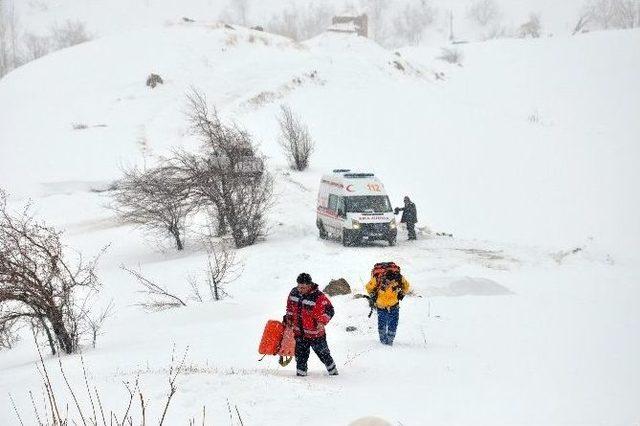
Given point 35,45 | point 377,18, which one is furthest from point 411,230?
point 377,18

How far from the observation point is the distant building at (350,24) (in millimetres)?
69381

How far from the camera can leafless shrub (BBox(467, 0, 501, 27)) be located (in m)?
103

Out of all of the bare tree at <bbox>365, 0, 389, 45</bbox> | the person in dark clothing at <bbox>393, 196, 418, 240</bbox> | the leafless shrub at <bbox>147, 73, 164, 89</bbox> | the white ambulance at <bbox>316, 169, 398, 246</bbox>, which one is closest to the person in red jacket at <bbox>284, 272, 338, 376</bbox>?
the white ambulance at <bbox>316, 169, 398, 246</bbox>

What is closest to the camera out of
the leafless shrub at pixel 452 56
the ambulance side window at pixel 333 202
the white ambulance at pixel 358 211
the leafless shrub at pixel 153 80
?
the white ambulance at pixel 358 211

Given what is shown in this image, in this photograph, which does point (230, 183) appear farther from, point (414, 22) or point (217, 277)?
point (414, 22)

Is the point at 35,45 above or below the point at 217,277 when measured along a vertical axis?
above

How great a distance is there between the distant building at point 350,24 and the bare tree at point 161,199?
5090cm

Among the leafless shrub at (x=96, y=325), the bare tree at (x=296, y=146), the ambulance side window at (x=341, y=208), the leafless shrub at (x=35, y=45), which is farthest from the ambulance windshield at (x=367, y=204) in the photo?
the leafless shrub at (x=35, y=45)

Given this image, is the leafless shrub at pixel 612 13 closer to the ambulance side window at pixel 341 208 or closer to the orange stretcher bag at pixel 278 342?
the ambulance side window at pixel 341 208

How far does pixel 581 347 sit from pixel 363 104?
121ft

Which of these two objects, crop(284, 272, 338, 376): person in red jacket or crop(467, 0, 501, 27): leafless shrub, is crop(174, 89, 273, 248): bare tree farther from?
crop(467, 0, 501, 27): leafless shrub

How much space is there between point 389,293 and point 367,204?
37.1ft

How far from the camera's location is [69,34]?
3642 inches

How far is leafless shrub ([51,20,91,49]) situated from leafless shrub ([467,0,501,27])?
239ft
